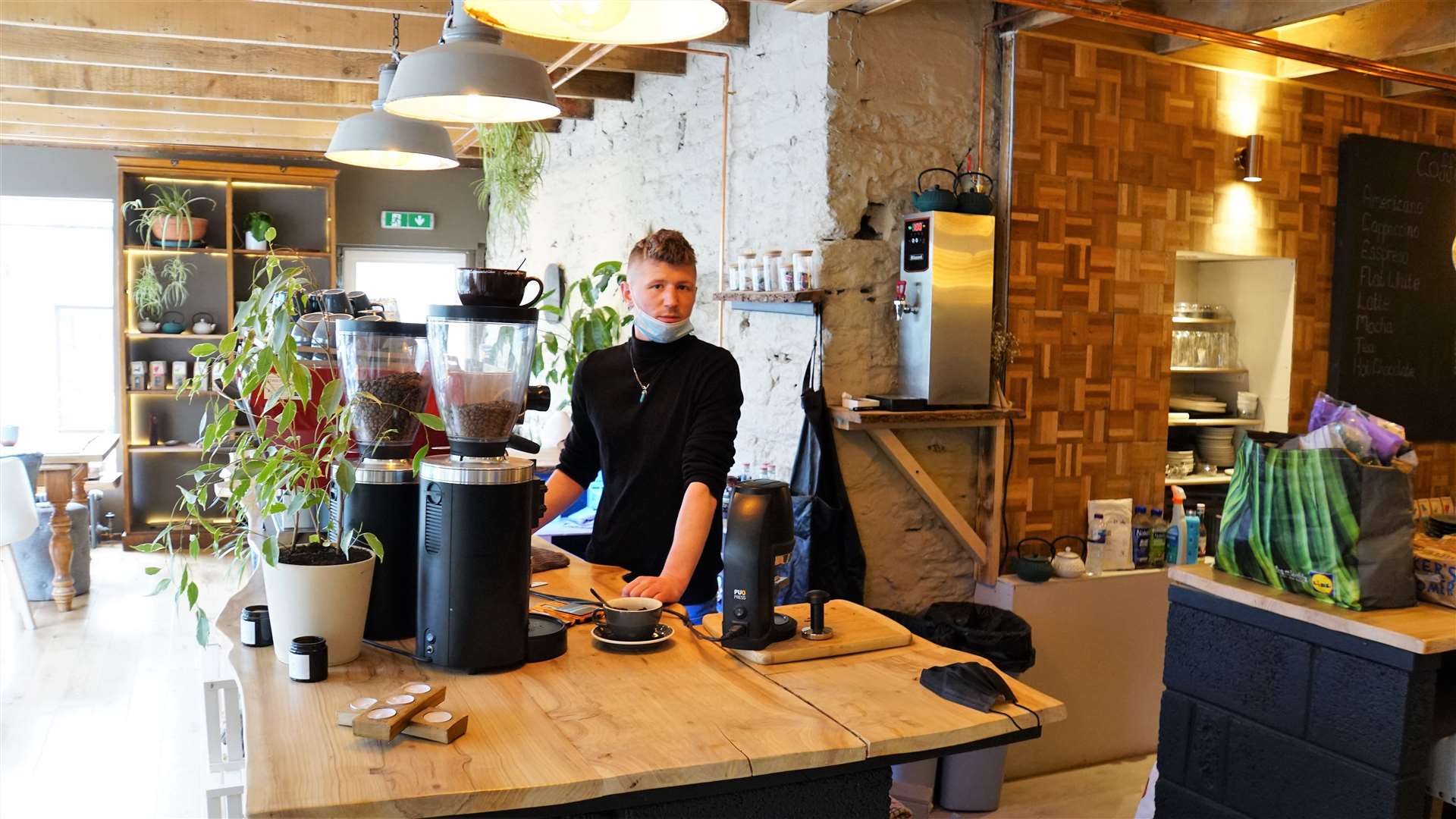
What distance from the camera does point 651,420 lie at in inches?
107

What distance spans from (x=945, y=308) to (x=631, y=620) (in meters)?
2.09

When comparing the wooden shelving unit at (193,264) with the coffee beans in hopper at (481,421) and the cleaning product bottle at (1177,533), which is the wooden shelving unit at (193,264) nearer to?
the cleaning product bottle at (1177,533)

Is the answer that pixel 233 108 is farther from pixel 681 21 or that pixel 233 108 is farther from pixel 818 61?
pixel 681 21

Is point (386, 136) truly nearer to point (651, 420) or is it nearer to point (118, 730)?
point (651, 420)

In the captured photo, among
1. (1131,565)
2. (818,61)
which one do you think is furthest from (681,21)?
(1131,565)

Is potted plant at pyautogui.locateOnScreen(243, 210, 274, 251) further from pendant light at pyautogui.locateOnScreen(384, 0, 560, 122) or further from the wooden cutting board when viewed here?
the wooden cutting board

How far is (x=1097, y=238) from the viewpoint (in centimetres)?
425

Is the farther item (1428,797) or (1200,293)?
(1200,293)

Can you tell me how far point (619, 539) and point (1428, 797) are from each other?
202cm

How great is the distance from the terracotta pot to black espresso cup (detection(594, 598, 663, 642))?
6.95 metres

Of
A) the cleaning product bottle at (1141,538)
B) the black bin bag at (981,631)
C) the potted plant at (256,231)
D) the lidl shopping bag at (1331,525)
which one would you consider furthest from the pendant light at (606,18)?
the potted plant at (256,231)

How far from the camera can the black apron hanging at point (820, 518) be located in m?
3.76

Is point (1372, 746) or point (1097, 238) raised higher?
point (1097, 238)

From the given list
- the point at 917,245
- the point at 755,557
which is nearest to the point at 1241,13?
the point at 917,245
